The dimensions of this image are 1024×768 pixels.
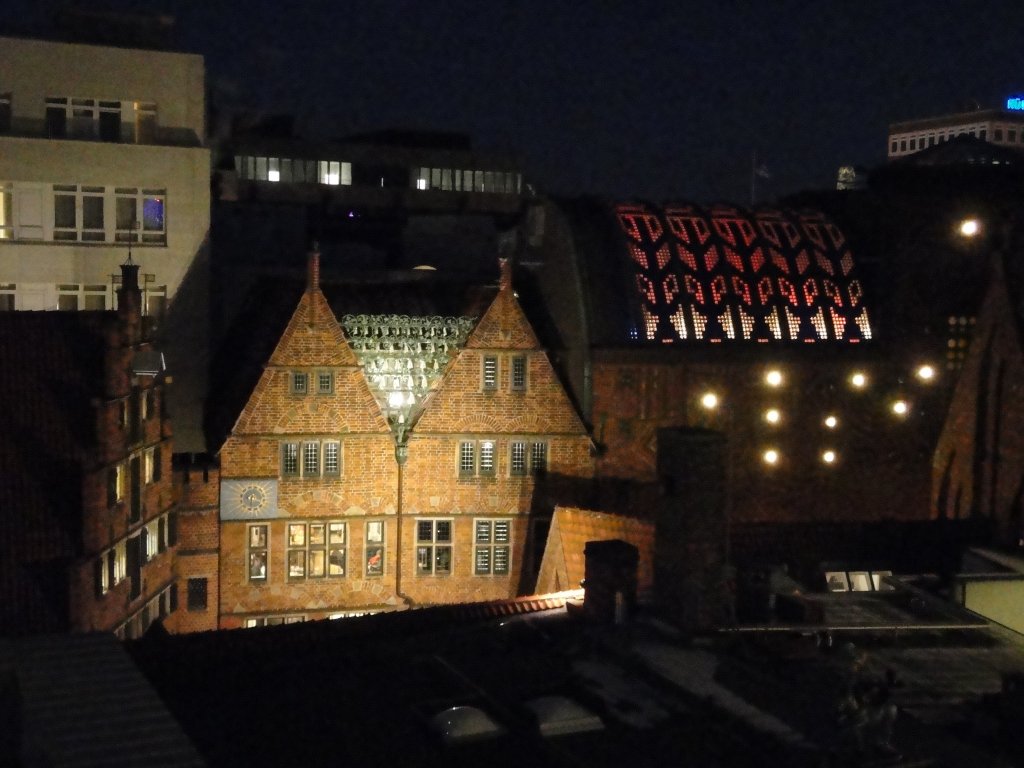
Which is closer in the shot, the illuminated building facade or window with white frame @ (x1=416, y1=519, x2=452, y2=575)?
window with white frame @ (x1=416, y1=519, x2=452, y2=575)

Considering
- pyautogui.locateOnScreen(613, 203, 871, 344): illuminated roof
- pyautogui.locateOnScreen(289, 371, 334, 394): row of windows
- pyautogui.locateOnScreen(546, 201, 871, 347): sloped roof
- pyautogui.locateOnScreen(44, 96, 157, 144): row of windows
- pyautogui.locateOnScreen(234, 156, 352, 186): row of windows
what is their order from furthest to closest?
pyautogui.locateOnScreen(234, 156, 352, 186): row of windows < pyautogui.locateOnScreen(613, 203, 871, 344): illuminated roof < pyautogui.locateOnScreen(44, 96, 157, 144): row of windows < pyautogui.locateOnScreen(546, 201, 871, 347): sloped roof < pyautogui.locateOnScreen(289, 371, 334, 394): row of windows

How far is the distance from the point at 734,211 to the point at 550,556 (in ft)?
47.8

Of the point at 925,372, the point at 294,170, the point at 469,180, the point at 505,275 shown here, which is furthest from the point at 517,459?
the point at 469,180

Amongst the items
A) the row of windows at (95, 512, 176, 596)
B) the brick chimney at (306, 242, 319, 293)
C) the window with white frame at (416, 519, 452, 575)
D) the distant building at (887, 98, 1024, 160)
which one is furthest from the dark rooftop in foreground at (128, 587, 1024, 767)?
the distant building at (887, 98, 1024, 160)

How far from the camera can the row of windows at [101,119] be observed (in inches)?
1534

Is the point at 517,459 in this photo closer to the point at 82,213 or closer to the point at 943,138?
the point at 82,213

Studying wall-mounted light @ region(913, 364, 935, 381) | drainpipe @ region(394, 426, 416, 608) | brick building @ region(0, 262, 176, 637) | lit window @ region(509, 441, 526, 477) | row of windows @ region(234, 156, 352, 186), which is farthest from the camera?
row of windows @ region(234, 156, 352, 186)

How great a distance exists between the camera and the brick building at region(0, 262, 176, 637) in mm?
27062

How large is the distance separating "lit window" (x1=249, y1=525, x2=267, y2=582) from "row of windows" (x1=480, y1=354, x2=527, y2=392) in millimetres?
7806

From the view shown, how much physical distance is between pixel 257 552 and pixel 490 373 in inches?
342

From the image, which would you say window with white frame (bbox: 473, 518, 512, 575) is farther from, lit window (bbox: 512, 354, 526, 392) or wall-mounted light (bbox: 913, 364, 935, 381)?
wall-mounted light (bbox: 913, 364, 935, 381)

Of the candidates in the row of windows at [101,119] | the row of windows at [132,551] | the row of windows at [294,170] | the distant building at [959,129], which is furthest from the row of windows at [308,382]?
the distant building at [959,129]

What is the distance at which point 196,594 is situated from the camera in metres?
35.1

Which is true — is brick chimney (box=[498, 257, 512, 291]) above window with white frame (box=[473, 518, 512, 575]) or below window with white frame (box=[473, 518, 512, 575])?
above
